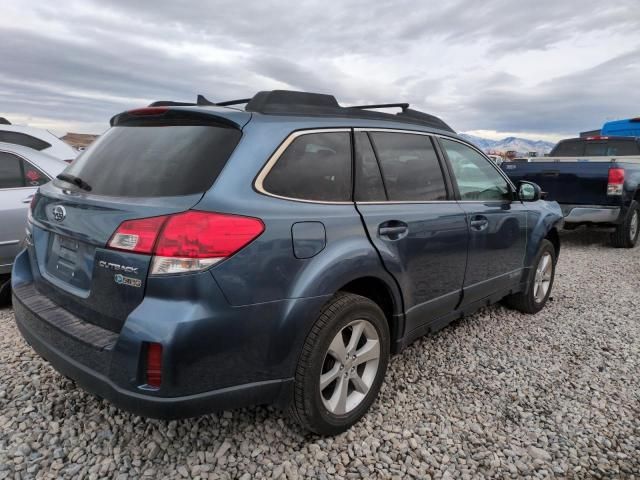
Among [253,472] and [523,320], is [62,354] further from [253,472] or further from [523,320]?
[523,320]

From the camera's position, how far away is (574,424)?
8.50 ft

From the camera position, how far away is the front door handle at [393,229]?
245 cm

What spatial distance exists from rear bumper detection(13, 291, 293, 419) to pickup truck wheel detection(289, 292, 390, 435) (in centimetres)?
12

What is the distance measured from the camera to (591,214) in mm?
7039

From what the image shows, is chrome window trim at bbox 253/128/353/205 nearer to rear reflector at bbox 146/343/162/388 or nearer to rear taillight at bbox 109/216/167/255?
rear taillight at bbox 109/216/167/255

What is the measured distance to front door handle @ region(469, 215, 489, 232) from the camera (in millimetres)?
3160

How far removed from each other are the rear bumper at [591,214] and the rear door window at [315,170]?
5946 millimetres

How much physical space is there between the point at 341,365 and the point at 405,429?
1.81 ft

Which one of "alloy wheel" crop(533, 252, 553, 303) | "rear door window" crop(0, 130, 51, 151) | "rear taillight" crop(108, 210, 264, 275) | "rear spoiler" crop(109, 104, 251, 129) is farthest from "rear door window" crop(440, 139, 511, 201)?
"rear door window" crop(0, 130, 51, 151)

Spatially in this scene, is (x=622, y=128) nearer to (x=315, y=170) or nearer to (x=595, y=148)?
(x=595, y=148)

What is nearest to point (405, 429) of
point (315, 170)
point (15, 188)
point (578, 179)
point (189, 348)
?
point (189, 348)

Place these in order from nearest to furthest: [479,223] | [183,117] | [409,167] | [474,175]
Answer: [183,117]
[409,167]
[479,223]
[474,175]

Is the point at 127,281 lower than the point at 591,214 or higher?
higher

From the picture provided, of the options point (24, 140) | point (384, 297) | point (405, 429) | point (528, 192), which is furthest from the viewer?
point (24, 140)
